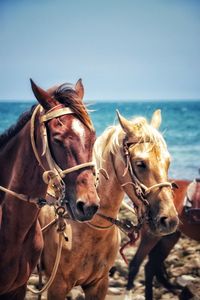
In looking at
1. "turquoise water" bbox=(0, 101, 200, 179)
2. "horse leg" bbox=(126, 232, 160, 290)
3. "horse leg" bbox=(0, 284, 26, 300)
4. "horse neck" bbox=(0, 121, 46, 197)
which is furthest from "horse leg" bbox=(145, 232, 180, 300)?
"horse neck" bbox=(0, 121, 46, 197)

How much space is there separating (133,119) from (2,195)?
142 cm

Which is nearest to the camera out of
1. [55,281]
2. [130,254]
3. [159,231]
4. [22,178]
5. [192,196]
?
[22,178]

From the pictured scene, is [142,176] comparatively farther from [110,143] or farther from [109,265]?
[109,265]

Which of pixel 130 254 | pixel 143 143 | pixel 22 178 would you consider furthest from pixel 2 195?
pixel 130 254

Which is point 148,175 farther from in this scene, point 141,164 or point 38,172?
point 38,172

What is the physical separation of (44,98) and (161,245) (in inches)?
155

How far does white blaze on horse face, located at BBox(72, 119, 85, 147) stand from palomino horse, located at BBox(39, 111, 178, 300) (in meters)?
0.95

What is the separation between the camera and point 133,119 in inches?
173

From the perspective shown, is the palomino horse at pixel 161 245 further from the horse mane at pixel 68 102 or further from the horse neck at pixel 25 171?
the horse mane at pixel 68 102

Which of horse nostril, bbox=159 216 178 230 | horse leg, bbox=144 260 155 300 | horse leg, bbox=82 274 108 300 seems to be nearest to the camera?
horse nostril, bbox=159 216 178 230

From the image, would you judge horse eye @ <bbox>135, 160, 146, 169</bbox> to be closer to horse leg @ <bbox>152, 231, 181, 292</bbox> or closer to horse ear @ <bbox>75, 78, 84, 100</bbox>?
horse ear @ <bbox>75, 78, 84, 100</bbox>

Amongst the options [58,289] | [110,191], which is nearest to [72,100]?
[110,191]

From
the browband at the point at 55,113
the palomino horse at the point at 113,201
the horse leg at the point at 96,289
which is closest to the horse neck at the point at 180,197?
the palomino horse at the point at 113,201

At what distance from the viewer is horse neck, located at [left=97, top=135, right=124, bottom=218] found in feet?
13.8
